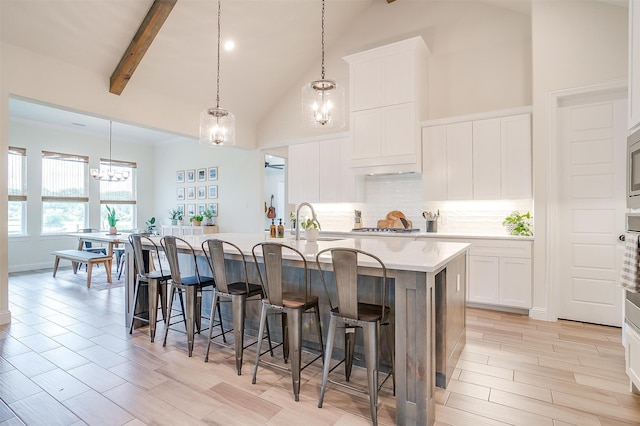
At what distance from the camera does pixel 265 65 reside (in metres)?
5.62

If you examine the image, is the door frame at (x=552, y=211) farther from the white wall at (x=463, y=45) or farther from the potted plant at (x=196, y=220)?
the potted plant at (x=196, y=220)

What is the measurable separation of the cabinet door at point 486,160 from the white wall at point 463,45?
47cm

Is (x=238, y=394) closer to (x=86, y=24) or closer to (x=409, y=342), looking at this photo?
(x=409, y=342)

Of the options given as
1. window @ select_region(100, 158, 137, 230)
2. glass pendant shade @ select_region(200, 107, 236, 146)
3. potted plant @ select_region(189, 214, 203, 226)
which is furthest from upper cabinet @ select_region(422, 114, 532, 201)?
window @ select_region(100, 158, 137, 230)

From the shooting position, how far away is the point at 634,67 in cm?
222

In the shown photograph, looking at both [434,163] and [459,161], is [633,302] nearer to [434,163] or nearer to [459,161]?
[459,161]

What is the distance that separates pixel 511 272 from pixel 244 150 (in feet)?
17.5

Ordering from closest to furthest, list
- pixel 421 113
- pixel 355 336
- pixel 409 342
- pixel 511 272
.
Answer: pixel 409 342, pixel 355 336, pixel 511 272, pixel 421 113

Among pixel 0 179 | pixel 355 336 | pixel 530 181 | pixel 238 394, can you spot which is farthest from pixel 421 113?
pixel 0 179

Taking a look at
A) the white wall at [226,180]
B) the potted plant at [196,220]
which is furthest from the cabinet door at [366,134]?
the potted plant at [196,220]

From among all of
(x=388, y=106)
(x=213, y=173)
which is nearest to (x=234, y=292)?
(x=388, y=106)

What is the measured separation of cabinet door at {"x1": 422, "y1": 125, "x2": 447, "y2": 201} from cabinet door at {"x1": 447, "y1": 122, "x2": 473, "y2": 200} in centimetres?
6

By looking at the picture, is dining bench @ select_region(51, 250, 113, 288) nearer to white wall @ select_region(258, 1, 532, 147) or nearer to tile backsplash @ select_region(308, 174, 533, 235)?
tile backsplash @ select_region(308, 174, 533, 235)

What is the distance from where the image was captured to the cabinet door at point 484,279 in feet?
13.2
